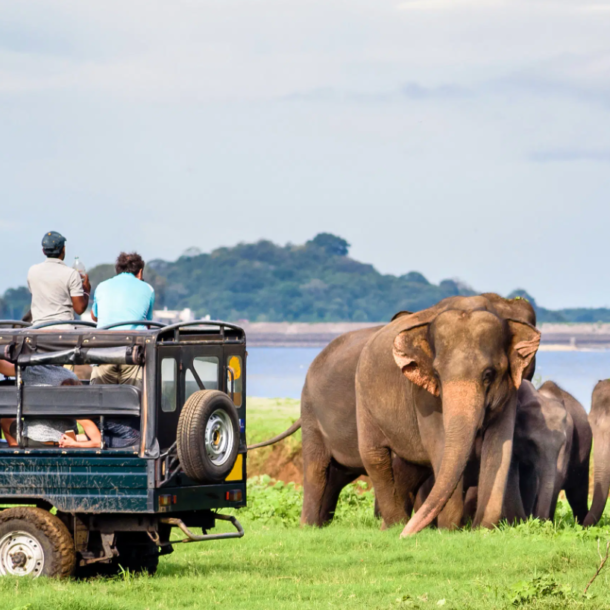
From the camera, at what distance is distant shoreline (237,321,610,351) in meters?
176

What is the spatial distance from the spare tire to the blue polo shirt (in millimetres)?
1878

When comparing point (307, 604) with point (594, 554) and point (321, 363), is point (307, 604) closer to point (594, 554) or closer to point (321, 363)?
point (594, 554)

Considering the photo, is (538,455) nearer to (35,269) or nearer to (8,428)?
(35,269)

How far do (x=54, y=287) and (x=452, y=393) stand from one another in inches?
159

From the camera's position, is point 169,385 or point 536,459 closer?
point 169,385

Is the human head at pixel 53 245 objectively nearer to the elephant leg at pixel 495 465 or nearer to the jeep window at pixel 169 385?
the jeep window at pixel 169 385

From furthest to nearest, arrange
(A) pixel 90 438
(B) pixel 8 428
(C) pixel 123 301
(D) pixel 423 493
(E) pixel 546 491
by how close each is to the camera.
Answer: (D) pixel 423 493, (E) pixel 546 491, (C) pixel 123 301, (B) pixel 8 428, (A) pixel 90 438

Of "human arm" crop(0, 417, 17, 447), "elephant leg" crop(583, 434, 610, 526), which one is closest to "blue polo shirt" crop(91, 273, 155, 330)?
"human arm" crop(0, 417, 17, 447)

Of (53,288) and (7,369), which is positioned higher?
(53,288)

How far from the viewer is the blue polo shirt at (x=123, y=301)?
11.9m

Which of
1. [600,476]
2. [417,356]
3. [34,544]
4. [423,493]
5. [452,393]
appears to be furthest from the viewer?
[423,493]

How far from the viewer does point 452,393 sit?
13.3 meters

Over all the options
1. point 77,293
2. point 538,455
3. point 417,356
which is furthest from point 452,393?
point 77,293

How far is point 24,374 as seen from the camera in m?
10.6
